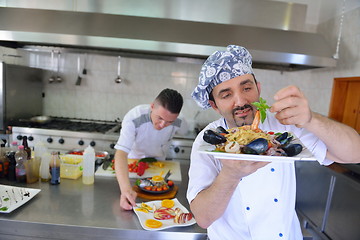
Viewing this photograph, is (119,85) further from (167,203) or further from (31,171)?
(167,203)

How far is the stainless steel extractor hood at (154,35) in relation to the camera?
204cm

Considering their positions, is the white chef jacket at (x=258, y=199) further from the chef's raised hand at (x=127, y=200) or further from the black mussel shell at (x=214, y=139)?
the chef's raised hand at (x=127, y=200)

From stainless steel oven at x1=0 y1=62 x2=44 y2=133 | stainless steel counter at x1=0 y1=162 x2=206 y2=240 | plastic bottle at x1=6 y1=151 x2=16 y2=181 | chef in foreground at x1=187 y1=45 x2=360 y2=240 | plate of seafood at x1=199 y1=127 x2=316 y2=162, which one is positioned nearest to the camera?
plate of seafood at x1=199 y1=127 x2=316 y2=162

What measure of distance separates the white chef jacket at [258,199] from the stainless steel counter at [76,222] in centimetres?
26

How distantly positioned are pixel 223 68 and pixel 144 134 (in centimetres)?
121

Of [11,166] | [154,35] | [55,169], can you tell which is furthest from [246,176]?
[154,35]

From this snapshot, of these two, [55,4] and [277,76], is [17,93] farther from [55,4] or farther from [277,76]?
[277,76]

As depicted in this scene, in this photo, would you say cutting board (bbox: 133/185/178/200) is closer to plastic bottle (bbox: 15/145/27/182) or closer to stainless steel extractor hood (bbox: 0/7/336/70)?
plastic bottle (bbox: 15/145/27/182)

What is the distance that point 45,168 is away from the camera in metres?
1.56

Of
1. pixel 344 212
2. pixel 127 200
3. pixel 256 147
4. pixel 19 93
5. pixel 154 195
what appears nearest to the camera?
pixel 256 147

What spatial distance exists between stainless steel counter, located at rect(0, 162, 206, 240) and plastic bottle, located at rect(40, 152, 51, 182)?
0.23 meters

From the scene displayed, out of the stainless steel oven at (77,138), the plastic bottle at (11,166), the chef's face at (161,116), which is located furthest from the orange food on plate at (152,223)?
the stainless steel oven at (77,138)

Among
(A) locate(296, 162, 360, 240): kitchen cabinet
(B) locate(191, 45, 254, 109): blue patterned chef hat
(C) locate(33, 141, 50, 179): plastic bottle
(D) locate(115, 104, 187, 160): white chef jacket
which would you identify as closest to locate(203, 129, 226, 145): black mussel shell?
(B) locate(191, 45, 254, 109): blue patterned chef hat

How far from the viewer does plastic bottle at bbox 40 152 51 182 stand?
1555 mm
